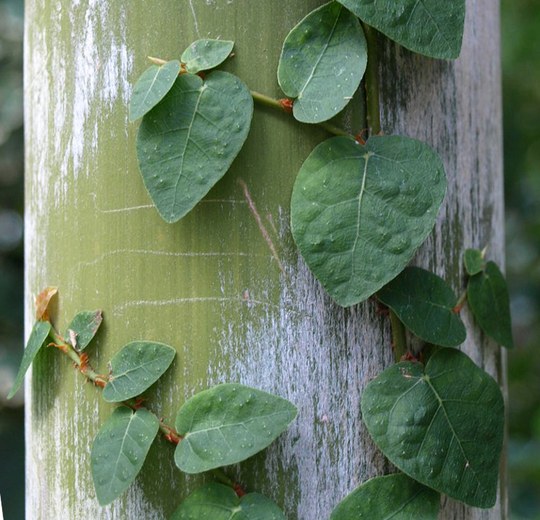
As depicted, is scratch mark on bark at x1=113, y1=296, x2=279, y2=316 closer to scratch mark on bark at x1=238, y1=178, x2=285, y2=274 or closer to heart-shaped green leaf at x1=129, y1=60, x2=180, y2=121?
scratch mark on bark at x1=238, y1=178, x2=285, y2=274

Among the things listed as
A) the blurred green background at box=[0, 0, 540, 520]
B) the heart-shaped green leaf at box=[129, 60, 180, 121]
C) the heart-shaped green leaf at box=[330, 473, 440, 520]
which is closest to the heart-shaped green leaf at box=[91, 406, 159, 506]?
the heart-shaped green leaf at box=[330, 473, 440, 520]

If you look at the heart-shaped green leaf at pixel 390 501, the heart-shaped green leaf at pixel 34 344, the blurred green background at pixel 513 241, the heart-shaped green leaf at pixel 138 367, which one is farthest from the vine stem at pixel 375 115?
the blurred green background at pixel 513 241

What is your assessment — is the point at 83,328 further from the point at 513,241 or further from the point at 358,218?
the point at 513,241

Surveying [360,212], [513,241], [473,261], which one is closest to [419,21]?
[360,212]

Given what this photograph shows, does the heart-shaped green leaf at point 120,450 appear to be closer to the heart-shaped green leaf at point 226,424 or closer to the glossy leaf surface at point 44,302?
the heart-shaped green leaf at point 226,424

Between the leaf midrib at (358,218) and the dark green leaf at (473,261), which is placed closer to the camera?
the leaf midrib at (358,218)

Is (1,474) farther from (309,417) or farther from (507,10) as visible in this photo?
(507,10)

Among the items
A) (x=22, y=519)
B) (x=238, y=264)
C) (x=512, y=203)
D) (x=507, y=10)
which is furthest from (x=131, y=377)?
(x=507, y=10)
